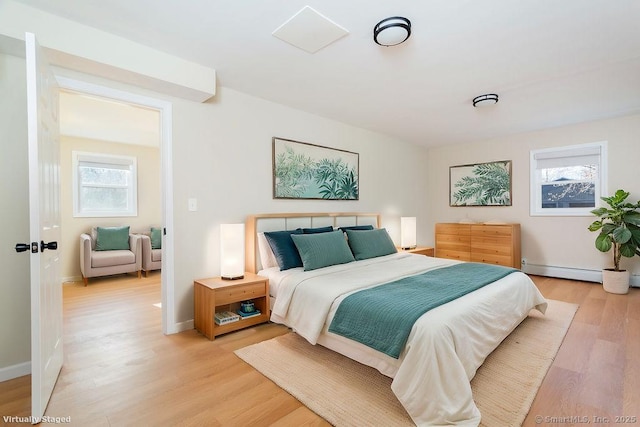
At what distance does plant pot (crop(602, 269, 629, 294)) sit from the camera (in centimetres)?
388

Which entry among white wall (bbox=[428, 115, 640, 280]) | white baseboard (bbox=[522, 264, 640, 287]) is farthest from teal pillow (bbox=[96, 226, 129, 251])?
white baseboard (bbox=[522, 264, 640, 287])

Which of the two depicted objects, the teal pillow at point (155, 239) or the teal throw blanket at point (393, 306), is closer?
the teal throw blanket at point (393, 306)

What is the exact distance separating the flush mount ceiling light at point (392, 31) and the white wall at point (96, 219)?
4314mm

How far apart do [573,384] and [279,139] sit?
3364mm

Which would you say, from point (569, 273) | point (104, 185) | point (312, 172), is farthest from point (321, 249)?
point (104, 185)

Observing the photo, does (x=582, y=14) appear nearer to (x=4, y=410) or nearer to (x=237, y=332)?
(x=237, y=332)

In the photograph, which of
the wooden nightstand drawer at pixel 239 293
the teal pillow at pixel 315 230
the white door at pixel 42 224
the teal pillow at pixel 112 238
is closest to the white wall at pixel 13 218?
the white door at pixel 42 224

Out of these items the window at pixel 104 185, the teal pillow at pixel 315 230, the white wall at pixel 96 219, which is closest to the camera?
the teal pillow at pixel 315 230

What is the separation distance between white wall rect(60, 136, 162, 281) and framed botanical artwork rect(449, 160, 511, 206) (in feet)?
17.7

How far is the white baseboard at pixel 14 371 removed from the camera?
203cm

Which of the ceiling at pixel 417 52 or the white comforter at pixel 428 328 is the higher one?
the ceiling at pixel 417 52

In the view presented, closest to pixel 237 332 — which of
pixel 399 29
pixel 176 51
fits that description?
pixel 176 51

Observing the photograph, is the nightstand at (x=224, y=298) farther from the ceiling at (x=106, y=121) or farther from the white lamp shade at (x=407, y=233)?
the white lamp shade at (x=407, y=233)

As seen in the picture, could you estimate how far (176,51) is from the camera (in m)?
2.47
